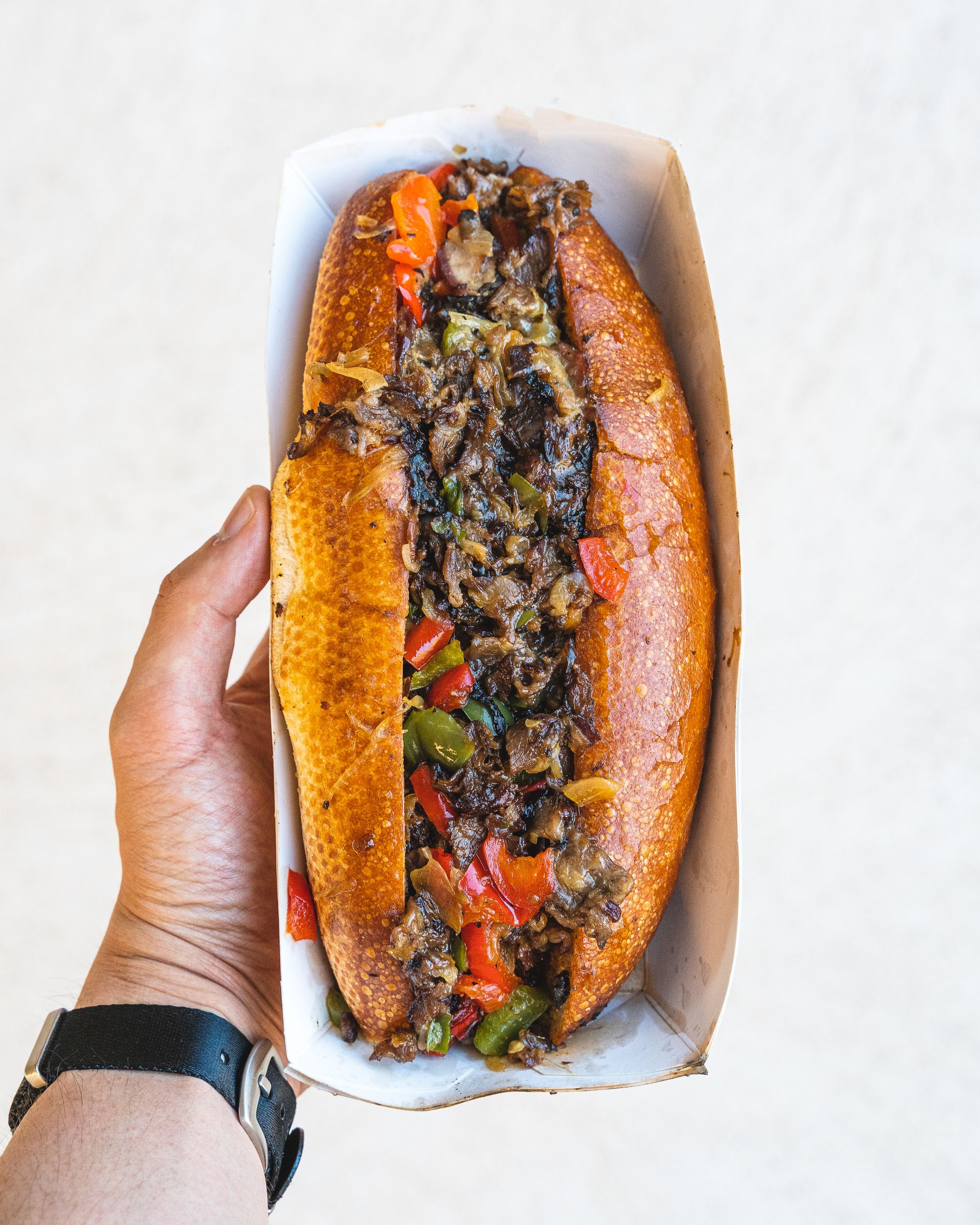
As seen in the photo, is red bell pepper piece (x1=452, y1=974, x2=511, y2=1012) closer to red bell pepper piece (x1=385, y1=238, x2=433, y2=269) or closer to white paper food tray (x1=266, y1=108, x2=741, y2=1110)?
white paper food tray (x1=266, y1=108, x2=741, y2=1110)

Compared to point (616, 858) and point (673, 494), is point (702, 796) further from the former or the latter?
point (673, 494)

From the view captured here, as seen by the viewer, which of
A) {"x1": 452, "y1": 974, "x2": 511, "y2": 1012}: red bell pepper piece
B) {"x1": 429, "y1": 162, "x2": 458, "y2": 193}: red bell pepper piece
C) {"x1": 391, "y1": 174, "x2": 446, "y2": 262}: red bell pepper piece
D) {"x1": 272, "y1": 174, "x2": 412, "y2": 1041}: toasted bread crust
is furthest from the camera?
{"x1": 429, "y1": 162, "x2": 458, "y2": 193}: red bell pepper piece

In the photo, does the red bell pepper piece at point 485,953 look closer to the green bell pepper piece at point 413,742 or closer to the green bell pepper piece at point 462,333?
the green bell pepper piece at point 413,742

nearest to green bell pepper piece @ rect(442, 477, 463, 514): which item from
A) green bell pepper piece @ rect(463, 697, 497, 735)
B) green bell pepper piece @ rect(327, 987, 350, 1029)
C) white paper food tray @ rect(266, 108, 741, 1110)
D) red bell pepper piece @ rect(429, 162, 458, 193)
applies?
green bell pepper piece @ rect(463, 697, 497, 735)

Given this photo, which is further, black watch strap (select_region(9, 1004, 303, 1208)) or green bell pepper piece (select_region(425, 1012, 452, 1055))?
black watch strap (select_region(9, 1004, 303, 1208))

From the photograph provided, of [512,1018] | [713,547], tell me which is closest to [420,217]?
[713,547]

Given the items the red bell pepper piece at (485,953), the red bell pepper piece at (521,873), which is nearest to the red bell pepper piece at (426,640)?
the red bell pepper piece at (521,873)
